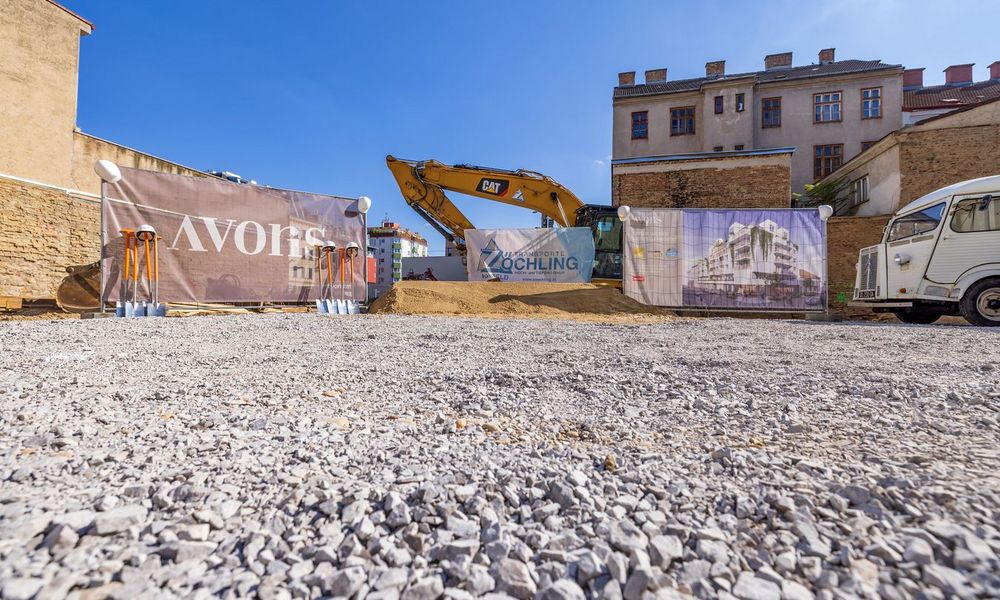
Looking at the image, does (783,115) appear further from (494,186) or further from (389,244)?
(389,244)

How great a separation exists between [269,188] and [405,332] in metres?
6.09

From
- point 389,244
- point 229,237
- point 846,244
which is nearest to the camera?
point 229,237

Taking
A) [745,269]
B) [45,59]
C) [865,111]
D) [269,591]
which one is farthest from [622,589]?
[865,111]

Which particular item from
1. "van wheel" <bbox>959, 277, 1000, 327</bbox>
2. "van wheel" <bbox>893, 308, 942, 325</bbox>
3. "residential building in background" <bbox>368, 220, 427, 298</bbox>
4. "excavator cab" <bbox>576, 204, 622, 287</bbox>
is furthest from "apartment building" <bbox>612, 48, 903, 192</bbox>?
"residential building in background" <bbox>368, 220, 427, 298</bbox>

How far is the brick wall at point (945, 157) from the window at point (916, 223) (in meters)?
8.37

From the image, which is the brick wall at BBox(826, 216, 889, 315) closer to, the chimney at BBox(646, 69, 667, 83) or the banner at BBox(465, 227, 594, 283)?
the banner at BBox(465, 227, 594, 283)

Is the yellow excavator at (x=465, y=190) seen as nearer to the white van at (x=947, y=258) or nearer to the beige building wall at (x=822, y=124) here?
the white van at (x=947, y=258)

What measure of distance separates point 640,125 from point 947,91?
19.3 meters

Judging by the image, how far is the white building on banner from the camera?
1001 centimetres

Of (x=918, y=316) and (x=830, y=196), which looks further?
(x=830, y=196)

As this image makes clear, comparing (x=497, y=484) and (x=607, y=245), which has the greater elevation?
(x=607, y=245)

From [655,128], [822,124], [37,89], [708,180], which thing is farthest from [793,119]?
[37,89]

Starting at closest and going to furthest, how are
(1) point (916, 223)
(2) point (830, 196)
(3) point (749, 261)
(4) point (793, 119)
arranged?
Answer: (1) point (916, 223), (3) point (749, 261), (2) point (830, 196), (4) point (793, 119)

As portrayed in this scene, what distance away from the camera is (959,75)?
26625 mm
